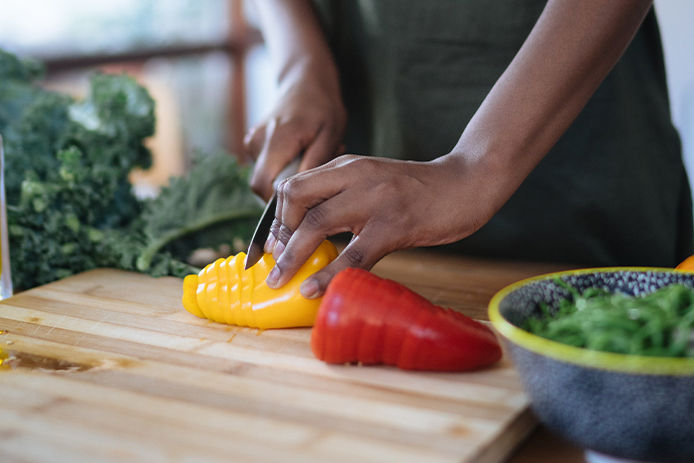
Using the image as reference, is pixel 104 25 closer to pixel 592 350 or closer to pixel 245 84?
pixel 245 84

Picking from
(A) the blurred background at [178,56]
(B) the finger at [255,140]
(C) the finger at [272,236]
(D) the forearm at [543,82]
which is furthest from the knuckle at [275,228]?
(A) the blurred background at [178,56]

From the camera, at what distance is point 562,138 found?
6.03 feet

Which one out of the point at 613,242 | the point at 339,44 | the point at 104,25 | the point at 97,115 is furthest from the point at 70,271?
the point at 104,25

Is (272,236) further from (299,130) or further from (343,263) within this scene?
(299,130)

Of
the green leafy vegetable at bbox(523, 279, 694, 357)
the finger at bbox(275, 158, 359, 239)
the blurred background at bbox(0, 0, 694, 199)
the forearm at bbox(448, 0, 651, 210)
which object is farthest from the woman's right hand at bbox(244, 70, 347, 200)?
the blurred background at bbox(0, 0, 694, 199)

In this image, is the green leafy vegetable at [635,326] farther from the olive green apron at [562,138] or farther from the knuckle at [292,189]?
the olive green apron at [562,138]

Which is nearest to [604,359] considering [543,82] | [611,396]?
[611,396]

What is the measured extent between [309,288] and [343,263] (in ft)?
0.25

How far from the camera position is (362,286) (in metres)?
1.11

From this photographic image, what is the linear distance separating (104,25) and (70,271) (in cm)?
357

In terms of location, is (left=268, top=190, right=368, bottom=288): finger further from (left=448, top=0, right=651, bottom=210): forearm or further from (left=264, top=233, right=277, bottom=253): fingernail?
(left=448, top=0, right=651, bottom=210): forearm

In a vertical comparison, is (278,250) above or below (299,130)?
below

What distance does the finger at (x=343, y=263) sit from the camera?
3.99 feet

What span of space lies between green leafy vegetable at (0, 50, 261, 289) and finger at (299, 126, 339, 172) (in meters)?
0.26
